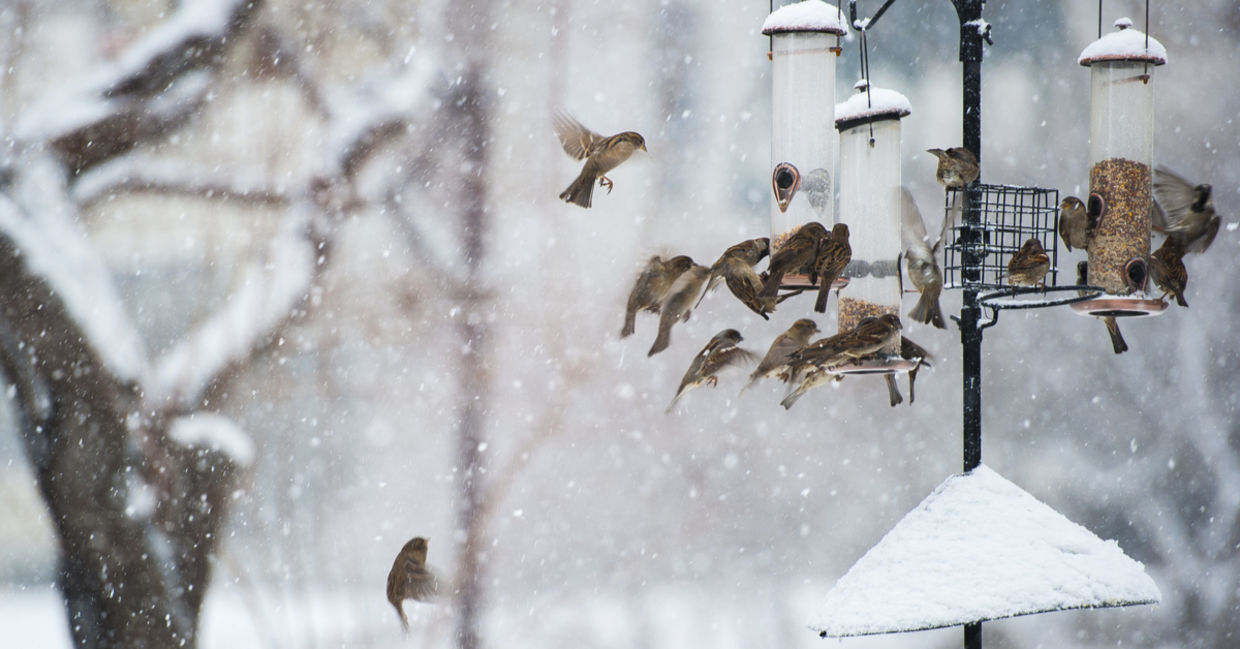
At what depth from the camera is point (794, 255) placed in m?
1.67

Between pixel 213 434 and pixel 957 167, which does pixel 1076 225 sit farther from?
pixel 213 434

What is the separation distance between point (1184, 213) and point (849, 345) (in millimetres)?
741

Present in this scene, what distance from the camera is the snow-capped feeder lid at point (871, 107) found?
1943 millimetres

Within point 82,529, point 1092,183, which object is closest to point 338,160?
point 82,529

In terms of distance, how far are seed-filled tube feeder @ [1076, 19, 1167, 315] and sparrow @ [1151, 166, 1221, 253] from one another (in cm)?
4

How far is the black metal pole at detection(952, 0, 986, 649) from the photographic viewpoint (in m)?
1.64

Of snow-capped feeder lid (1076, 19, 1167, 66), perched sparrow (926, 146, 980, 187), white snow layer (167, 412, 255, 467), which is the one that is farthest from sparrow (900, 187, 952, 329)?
white snow layer (167, 412, 255, 467)

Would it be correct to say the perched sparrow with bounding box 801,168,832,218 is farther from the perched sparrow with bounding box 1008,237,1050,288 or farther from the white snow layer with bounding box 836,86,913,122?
the perched sparrow with bounding box 1008,237,1050,288

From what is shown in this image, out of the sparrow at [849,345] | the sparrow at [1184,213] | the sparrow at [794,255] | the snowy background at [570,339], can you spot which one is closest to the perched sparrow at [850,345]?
the sparrow at [849,345]

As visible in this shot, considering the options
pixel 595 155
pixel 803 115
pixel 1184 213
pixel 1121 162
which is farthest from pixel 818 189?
pixel 1184 213

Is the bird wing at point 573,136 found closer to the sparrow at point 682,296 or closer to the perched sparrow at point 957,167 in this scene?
the sparrow at point 682,296

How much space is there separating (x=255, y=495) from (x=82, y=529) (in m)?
0.50

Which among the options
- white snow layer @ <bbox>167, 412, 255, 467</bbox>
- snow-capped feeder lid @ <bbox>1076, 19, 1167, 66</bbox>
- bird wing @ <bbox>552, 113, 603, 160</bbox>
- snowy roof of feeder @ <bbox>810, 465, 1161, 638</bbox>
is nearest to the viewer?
snowy roof of feeder @ <bbox>810, 465, 1161, 638</bbox>

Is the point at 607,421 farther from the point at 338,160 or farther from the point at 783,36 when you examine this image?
the point at 783,36
